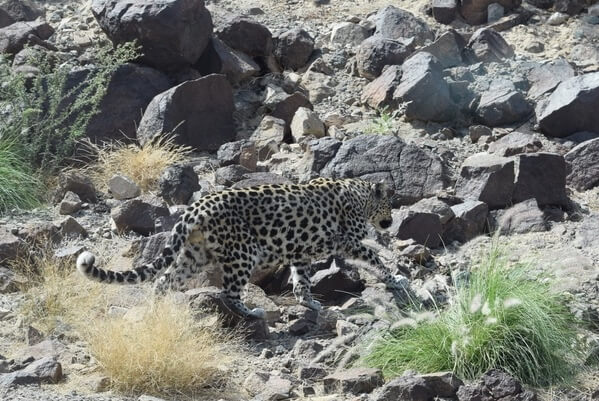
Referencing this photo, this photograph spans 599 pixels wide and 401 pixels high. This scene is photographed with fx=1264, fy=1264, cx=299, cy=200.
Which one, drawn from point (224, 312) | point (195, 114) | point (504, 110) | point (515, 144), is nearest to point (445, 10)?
point (504, 110)

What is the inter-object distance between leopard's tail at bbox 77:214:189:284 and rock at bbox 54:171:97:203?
13.4ft

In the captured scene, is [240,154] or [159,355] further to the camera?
[240,154]

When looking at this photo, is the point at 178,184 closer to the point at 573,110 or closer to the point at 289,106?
the point at 289,106

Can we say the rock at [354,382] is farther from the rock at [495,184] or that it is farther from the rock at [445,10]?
the rock at [445,10]

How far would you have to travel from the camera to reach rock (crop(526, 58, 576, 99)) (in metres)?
17.6

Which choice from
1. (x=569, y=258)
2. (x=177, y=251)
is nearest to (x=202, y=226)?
(x=177, y=251)

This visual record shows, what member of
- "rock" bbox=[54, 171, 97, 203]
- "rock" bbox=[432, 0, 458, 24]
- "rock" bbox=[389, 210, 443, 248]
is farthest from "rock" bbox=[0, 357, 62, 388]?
"rock" bbox=[432, 0, 458, 24]

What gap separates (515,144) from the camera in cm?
1608

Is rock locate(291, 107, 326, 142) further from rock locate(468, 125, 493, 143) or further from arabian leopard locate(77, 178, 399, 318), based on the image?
arabian leopard locate(77, 178, 399, 318)

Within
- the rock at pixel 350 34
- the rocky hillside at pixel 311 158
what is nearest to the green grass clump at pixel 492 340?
the rocky hillside at pixel 311 158

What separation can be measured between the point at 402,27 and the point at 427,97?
2.62 meters

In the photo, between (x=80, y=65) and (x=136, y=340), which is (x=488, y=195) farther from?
(x=80, y=65)

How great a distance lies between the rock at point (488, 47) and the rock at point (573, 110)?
210cm

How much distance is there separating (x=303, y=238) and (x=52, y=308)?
2.59 metres
